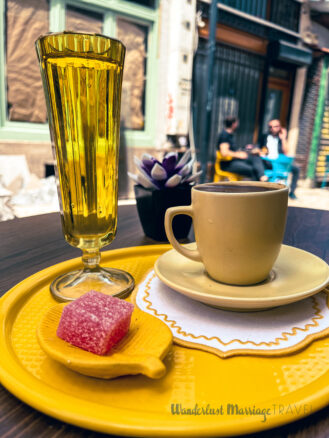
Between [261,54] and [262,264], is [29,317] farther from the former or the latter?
[261,54]

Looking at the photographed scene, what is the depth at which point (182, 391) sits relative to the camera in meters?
0.30

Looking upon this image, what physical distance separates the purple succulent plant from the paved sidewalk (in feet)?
12.7

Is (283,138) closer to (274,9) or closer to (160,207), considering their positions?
(274,9)

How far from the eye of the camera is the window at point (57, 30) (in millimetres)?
3467

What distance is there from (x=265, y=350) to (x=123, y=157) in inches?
163

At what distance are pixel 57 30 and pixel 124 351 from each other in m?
4.17

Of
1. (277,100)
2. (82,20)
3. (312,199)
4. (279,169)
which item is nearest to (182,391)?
(82,20)

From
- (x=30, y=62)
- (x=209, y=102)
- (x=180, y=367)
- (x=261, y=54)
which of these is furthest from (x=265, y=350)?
(x=261, y=54)

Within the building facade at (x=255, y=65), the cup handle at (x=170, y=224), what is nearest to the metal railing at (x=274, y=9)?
the building facade at (x=255, y=65)

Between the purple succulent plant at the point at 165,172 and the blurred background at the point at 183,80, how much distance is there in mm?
2421

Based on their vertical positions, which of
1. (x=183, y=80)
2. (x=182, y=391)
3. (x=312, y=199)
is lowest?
(x=312, y=199)

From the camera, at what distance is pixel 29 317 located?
43 cm

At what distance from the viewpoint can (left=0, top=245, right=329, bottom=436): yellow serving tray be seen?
25 centimetres

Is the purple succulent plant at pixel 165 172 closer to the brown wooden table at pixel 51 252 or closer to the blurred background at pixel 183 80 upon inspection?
the brown wooden table at pixel 51 252
